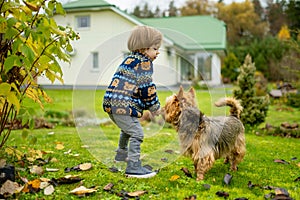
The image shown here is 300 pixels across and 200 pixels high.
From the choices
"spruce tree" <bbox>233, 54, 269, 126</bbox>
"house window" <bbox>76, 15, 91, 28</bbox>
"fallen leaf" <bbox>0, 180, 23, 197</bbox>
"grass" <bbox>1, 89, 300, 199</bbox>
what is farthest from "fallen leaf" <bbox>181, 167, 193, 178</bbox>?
"house window" <bbox>76, 15, 91, 28</bbox>

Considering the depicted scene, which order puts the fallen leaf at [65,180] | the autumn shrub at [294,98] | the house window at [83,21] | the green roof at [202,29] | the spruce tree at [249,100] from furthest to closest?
the green roof at [202,29] < the house window at [83,21] < the autumn shrub at [294,98] < the spruce tree at [249,100] < the fallen leaf at [65,180]

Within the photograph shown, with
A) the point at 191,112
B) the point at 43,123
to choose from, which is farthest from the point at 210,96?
the point at 43,123

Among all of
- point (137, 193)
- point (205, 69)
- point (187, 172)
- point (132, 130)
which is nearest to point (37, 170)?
point (132, 130)

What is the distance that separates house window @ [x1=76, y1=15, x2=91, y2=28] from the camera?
959 inches

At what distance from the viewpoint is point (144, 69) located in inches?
163

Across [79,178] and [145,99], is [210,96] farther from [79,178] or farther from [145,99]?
[79,178]

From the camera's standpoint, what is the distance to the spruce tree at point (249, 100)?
8656 millimetres

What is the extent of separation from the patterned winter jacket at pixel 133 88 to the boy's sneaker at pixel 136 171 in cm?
60

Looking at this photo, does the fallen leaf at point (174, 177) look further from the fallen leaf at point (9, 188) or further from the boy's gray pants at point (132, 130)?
the fallen leaf at point (9, 188)

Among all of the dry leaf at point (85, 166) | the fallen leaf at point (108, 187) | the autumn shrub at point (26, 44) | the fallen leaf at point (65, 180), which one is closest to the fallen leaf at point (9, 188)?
the fallen leaf at point (65, 180)

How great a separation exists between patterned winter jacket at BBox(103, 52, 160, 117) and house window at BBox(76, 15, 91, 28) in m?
21.1

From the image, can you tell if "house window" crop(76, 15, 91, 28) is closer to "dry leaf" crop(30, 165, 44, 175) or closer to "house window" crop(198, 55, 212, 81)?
"house window" crop(198, 55, 212, 81)

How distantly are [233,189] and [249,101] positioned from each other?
5331mm

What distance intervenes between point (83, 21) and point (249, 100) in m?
18.0
